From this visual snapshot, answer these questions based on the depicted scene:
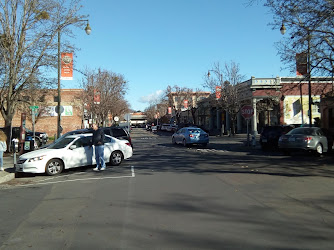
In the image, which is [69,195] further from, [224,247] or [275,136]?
[275,136]

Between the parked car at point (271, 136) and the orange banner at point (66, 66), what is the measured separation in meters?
13.2

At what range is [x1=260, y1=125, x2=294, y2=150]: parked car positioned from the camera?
20.4m

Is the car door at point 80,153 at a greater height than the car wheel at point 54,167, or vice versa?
the car door at point 80,153

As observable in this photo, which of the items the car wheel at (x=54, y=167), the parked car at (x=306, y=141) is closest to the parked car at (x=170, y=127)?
the parked car at (x=306, y=141)

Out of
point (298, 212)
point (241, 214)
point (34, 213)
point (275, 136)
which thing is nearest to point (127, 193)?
point (34, 213)

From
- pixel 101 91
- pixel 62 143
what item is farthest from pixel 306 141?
pixel 101 91

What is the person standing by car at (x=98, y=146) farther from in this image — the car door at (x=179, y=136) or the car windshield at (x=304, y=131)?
the car door at (x=179, y=136)

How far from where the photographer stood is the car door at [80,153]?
12.9m

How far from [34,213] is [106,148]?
283 inches

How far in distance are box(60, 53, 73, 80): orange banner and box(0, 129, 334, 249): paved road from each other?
10.8 m

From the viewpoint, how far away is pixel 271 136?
2041 centimetres

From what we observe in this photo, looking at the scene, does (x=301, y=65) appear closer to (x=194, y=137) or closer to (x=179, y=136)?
(x=194, y=137)

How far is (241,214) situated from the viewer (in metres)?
6.30

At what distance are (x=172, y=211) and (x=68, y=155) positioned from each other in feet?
24.1
